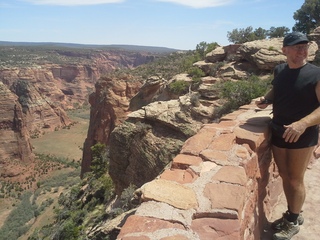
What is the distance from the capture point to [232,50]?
57.1 feet

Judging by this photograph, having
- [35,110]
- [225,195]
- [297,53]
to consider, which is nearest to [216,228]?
[225,195]

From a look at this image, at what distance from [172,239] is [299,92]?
178 cm

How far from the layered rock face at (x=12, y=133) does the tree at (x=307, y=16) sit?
110 feet

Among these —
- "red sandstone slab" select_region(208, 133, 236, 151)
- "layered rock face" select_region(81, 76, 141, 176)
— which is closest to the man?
"red sandstone slab" select_region(208, 133, 236, 151)

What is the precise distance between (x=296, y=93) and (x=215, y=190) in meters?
1.19

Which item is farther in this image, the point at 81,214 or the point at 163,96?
the point at 163,96

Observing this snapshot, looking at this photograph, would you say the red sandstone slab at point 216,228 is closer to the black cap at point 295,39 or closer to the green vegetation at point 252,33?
the black cap at point 295,39

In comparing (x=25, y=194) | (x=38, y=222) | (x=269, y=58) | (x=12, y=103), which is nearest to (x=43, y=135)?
(x=12, y=103)

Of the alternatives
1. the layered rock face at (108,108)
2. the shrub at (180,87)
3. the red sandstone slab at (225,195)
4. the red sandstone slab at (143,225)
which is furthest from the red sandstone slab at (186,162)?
the layered rock face at (108,108)

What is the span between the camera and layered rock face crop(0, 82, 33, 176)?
37.6 meters

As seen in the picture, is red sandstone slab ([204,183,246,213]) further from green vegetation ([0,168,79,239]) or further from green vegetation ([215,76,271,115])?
green vegetation ([0,168,79,239])

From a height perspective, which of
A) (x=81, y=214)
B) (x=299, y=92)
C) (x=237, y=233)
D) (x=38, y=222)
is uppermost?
(x=299, y=92)

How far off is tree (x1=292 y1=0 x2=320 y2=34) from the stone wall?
25.5 m

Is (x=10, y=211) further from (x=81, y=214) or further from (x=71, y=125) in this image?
(x=71, y=125)
